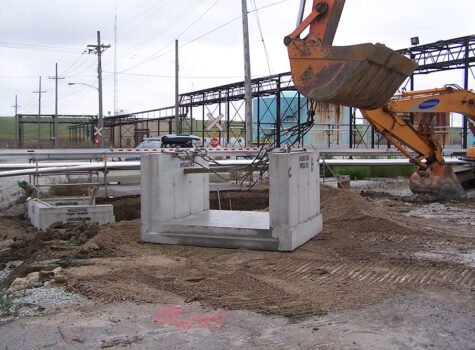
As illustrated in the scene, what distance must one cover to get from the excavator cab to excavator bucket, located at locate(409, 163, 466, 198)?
26.9 feet

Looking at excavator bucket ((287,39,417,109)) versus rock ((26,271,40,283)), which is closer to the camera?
rock ((26,271,40,283))

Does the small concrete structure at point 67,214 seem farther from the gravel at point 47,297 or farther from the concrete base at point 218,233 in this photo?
the gravel at point 47,297

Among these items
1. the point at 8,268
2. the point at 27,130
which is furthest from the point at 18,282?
the point at 27,130

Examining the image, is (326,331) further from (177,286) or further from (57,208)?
(57,208)

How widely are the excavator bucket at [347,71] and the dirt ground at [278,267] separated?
2.43 meters

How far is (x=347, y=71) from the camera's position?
788 cm

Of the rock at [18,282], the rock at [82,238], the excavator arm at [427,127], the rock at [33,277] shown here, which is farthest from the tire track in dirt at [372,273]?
the excavator arm at [427,127]

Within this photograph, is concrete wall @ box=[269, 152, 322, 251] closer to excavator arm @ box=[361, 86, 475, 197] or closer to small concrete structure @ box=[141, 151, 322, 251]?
small concrete structure @ box=[141, 151, 322, 251]

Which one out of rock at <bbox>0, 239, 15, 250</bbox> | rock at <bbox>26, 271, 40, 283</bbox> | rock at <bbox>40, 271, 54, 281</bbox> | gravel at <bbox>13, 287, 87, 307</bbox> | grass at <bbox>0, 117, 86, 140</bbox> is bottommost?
gravel at <bbox>13, 287, 87, 307</bbox>

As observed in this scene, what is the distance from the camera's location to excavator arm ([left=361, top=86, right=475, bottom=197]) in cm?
1584

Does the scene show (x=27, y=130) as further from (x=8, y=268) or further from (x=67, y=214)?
(x=8, y=268)

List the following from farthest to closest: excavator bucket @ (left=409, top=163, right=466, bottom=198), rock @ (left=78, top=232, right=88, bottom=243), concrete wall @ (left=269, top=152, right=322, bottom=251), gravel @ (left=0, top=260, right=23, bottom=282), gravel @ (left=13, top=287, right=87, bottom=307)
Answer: excavator bucket @ (left=409, top=163, right=466, bottom=198), rock @ (left=78, top=232, right=88, bottom=243), concrete wall @ (left=269, top=152, right=322, bottom=251), gravel @ (left=0, top=260, right=23, bottom=282), gravel @ (left=13, top=287, right=87, bottom=307)

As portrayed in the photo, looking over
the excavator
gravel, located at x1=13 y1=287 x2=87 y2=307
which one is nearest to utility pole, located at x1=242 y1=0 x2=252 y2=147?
the excavator

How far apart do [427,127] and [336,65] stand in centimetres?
938
